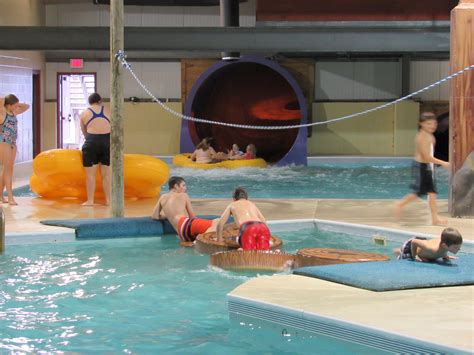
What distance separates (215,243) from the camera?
9.04 metres

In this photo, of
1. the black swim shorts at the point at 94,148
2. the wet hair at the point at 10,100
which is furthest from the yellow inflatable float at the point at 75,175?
the wet hair at the point at 10,100

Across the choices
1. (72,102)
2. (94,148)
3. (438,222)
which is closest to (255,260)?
(438,222)

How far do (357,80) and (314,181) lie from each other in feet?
21.3

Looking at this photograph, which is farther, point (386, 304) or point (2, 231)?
point (2, 231)

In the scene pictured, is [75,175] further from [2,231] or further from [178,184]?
[2,231]

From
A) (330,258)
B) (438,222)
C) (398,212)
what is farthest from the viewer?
(398,212)

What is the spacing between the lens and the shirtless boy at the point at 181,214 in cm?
984

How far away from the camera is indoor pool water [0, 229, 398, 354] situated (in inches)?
242

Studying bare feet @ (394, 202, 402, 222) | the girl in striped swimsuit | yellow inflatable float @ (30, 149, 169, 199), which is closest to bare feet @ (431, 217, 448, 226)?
bare feet @ (394, 202, 402, 222)

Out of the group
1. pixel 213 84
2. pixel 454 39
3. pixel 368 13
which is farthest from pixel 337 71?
pixel 454 39

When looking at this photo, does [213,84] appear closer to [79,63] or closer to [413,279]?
[79,63]

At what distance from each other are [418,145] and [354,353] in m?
4.89

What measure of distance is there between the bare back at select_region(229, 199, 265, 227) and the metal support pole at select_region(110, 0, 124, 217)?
6.83ft

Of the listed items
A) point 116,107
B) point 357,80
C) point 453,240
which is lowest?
point 453,240
